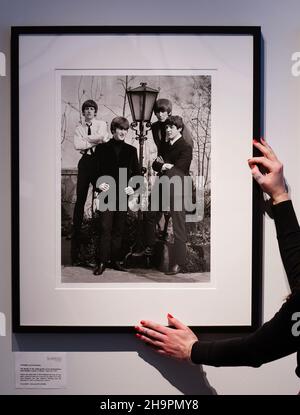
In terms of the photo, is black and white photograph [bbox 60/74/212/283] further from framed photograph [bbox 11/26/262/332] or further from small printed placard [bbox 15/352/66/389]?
small printed placard [bbox 15/352/66/389]

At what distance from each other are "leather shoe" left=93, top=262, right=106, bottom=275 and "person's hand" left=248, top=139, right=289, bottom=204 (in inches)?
18.5

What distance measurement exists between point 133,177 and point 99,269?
26 cm

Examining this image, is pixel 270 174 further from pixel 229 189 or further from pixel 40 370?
pixel 40 370

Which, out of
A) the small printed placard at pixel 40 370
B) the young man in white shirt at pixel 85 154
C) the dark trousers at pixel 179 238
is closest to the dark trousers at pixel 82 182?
the young man in white shirt at pixel 85 154

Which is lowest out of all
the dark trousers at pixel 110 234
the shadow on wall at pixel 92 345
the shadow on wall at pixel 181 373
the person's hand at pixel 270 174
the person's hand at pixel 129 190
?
the shadow on wall at pixel 181 373

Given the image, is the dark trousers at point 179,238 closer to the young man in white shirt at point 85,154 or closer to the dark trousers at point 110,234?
the dark trousers at point 110,234

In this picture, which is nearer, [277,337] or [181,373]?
[277,337]

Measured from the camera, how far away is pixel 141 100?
949 millimetres

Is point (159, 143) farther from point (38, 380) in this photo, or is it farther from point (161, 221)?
point (38, 380)

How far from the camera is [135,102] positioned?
949 mm

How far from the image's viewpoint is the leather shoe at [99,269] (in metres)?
0.96

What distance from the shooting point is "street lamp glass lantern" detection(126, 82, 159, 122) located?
3.11ft

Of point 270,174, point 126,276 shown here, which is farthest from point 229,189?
point 126,276
